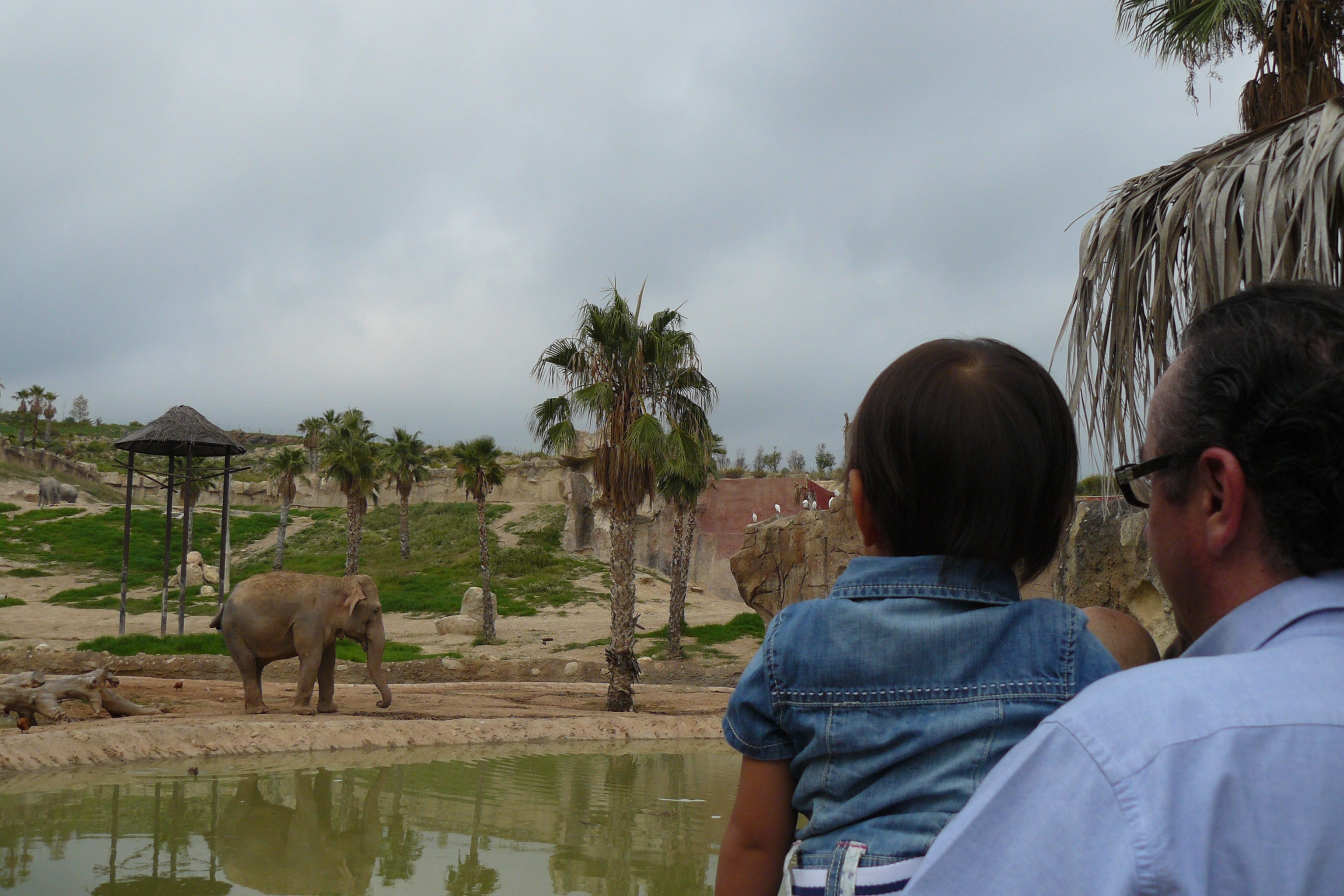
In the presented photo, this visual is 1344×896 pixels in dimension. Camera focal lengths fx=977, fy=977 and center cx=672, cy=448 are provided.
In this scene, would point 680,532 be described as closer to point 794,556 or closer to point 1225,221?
point 794,556

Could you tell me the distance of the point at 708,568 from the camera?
39.8 meters

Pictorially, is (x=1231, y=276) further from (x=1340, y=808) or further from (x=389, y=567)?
(x=389, y=567)

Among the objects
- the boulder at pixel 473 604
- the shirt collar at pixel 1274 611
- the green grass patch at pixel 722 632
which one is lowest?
the green grass patch at pixel 722 632

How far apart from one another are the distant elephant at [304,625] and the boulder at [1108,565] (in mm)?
9737

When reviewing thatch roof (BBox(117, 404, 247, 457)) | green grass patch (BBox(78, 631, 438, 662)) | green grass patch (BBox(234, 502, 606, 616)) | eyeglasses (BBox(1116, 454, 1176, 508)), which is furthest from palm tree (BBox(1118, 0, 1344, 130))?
green grass patch (BBox(234, 502, 606, 616))

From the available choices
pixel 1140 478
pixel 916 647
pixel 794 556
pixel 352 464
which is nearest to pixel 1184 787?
pixel 1140 478

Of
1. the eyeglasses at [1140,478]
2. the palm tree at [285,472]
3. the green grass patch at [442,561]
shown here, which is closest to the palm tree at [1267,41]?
the eyeglasses at [1140,478]

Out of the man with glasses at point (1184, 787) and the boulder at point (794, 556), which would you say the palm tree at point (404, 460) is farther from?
the man with glasses at point (1184, 787)

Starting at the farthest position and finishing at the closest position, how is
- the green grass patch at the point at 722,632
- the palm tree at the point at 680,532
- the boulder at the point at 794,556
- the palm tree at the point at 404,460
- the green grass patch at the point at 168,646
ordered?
1. the palm tree at the point at 404,460
2. the green grass patch at the point at 722,632
3. the palm tree at the point at 680,532
4. the green grass patch at the point at 168,646
5. the boulder at the point at 794,556

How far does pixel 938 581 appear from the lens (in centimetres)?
165

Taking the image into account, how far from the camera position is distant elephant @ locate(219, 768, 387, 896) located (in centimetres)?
560

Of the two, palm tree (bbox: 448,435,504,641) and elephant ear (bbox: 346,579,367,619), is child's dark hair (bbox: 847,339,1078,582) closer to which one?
elephant ear (bbox: 346,579,367,619)

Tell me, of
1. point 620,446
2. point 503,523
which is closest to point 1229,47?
point 620,446

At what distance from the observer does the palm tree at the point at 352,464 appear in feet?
125
